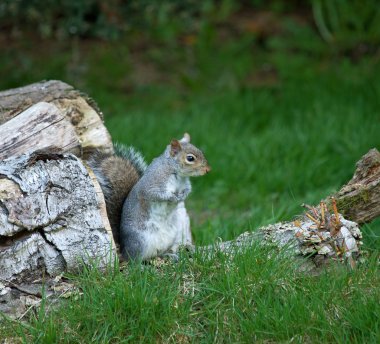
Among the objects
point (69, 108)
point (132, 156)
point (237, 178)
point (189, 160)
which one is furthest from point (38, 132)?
point (237, 178)

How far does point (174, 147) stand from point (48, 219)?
0.79m

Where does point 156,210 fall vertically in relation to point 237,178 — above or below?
above

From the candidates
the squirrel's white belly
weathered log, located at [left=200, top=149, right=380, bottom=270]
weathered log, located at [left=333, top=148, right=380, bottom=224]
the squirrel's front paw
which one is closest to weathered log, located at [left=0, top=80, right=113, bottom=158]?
the squirrel's white belly

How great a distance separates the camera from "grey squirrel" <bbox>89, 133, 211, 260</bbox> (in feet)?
12.2

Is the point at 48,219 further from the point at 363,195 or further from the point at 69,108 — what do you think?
the point at 363,195

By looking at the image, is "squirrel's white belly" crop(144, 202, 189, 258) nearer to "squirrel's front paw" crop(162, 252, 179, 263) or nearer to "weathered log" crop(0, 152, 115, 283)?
"squirrel's front paw" crop(162, 252, 179, 263)

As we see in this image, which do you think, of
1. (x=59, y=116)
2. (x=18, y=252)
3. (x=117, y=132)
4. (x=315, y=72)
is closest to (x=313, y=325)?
(x=18, y=252)

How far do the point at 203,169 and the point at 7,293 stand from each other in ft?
3.68

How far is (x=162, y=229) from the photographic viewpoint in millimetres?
3732

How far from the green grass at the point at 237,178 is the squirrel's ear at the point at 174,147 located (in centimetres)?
53

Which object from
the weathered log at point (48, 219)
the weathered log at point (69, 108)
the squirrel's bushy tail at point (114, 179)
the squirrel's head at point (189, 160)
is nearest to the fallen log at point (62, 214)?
the weathered log at point (48, 219)

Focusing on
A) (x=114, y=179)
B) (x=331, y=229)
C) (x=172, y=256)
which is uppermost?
(x=114, y=179)

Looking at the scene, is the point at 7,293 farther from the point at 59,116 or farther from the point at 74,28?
the point at 74,28

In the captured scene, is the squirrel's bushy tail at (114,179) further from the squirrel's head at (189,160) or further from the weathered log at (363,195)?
the weathered log at (363,195)
